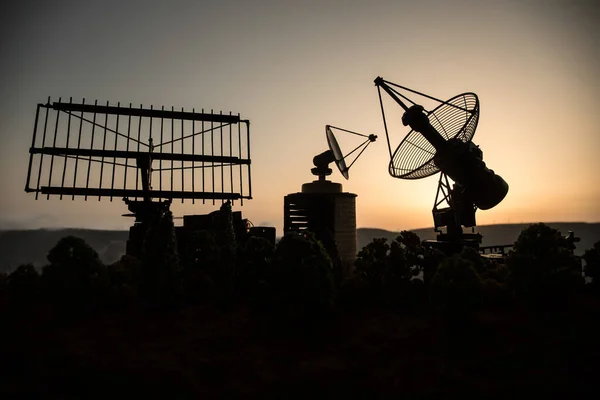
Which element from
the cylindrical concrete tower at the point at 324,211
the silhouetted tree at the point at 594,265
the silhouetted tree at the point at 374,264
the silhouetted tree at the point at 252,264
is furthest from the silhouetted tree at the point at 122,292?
the cylindrical concrete tower at the point at 324,211

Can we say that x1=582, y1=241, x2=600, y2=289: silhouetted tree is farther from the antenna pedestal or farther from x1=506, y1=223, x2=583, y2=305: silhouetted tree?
the antenna pedestal

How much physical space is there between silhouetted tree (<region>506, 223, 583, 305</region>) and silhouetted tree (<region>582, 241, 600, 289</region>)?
0.77 metres

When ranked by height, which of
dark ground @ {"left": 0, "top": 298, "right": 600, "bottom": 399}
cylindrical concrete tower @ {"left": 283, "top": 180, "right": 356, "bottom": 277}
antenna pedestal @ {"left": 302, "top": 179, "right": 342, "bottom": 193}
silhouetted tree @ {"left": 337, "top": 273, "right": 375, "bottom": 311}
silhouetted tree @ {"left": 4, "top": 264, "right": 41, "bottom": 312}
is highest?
antenna pedestal @ {"left": 302, "top": 179, "right": 342, "bottom": 193}

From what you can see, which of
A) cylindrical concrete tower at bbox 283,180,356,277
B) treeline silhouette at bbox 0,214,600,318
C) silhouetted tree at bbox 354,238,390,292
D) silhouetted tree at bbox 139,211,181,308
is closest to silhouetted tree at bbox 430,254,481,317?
treeline silhouette at bbox 0,214,600,318

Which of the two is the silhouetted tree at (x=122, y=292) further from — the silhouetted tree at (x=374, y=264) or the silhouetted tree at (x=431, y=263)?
the silhouetted tree at (x=431, y=263)

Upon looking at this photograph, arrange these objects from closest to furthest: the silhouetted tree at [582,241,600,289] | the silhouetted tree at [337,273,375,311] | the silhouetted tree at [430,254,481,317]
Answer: the silhouetted tree at [430,254,481,317], the silhouetted tree at [337,273,375,311], the silhouetted tree at [582,241,600,289]

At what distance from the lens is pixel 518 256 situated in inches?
229

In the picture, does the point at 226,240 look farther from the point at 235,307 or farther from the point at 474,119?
the point at 474,119

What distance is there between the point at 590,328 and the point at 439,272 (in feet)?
6.87

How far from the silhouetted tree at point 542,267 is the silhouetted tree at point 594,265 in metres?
0.77

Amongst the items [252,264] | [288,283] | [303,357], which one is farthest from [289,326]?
[252,264]

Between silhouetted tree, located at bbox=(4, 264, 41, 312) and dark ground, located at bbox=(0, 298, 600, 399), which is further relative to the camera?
silhouetted tree, located at bbox=(4, 264, 41, 312)

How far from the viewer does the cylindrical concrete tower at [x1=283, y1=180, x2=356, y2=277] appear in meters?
16.9

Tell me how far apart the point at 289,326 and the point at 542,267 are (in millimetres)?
4494
